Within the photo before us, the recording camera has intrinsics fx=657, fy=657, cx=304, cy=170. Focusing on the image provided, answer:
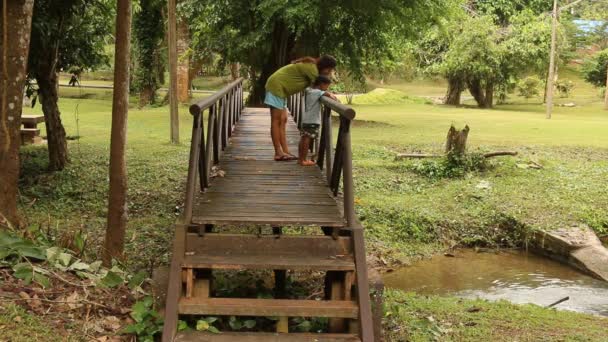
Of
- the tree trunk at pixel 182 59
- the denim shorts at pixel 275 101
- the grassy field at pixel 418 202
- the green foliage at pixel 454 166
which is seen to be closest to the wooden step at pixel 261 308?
the grassy field at pixel 418 202

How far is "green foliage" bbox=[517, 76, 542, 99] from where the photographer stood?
40.0 metres

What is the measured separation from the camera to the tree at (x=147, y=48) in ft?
91.3

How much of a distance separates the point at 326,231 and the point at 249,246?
1.25 meters

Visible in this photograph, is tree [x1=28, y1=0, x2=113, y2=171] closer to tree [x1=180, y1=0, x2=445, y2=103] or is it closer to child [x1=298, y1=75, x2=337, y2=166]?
child [x1=298, y1=75, x2=337, y2=166]

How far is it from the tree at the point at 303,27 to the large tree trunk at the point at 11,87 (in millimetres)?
11102

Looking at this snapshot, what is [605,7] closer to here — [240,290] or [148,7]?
[148,7]

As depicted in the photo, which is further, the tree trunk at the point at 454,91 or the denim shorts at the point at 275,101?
the tree trunk at the point at 454,91

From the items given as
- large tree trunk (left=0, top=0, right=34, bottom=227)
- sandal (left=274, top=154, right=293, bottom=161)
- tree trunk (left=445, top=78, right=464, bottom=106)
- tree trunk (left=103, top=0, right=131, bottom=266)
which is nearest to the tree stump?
sandal (left=274, top=154, right=293, bottom=161)

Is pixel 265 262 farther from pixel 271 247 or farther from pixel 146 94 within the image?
pixel 146 94

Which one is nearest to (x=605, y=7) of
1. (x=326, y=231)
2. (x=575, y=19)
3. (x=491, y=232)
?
(x=575, y=19)

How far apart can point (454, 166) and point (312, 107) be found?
6767mm

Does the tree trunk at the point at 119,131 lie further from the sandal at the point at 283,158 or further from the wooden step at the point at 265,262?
the sandal at the point at 283,158

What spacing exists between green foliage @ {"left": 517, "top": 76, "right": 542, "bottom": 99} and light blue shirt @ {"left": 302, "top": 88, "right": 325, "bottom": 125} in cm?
3551

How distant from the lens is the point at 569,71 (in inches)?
2077
